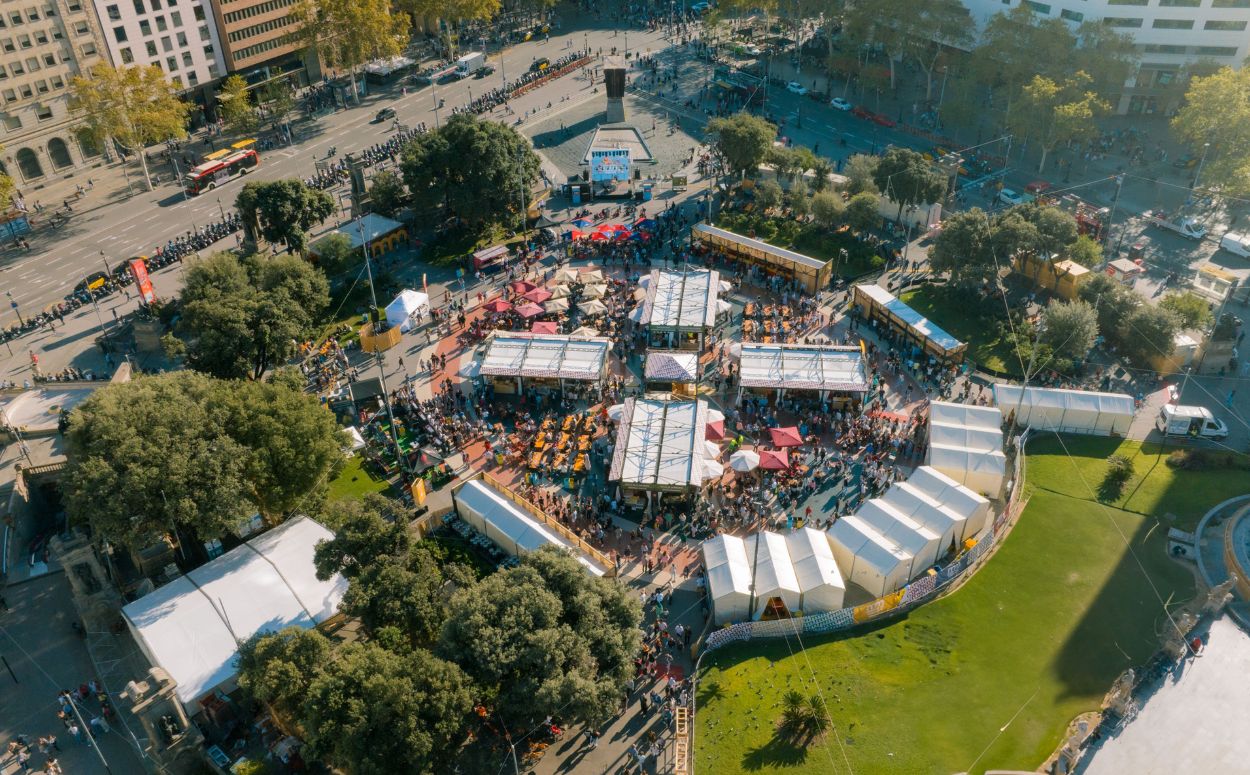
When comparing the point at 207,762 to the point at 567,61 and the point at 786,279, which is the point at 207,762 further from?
the point at 567,61

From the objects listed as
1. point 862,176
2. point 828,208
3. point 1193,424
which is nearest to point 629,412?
point 828,208

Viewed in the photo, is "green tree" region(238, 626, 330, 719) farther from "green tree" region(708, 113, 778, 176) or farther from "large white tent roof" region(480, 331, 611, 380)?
"green tree" region(708, 113, 778, 176)

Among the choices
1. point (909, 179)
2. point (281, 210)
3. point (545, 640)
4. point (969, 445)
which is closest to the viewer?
point (545, 640)

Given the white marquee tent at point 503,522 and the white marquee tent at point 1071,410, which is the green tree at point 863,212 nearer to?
the white marquee tent at point 1071,410

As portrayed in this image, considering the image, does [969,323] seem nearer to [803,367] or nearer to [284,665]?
[803,367]

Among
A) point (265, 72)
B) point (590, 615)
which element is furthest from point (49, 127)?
point (590, 615)

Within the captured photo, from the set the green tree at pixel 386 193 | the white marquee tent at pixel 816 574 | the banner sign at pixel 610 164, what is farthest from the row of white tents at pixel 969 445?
the green tree at pixel 386 193
